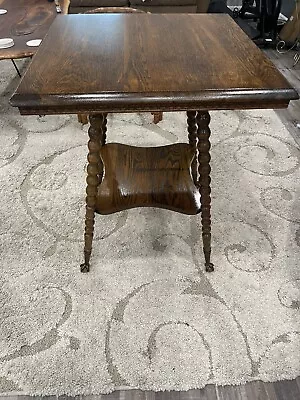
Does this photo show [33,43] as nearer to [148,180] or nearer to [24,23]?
[24,23]

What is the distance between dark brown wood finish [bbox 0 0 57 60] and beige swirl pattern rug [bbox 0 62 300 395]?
51 cm

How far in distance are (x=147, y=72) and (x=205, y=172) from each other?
0.33m

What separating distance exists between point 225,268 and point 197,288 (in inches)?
5.2

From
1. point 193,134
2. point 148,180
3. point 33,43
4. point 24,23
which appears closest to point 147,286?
point 148,180

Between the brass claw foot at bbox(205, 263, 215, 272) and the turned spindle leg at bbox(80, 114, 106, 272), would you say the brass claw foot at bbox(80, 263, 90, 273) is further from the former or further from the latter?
the brass claw foot at bbox(205, 263, 215, 272)

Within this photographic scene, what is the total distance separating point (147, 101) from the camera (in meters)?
0.78

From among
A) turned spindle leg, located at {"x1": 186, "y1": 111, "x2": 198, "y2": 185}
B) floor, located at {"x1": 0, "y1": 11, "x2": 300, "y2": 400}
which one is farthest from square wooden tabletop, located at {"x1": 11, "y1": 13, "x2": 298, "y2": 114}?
floor, located at {"x1": 0, "y1": 11, "x2": 300, "y2": 400}

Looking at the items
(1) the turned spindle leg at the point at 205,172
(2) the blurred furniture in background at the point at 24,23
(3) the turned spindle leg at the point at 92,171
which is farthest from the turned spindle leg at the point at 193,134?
(2) the blurred furniture in background at the point at 24,23

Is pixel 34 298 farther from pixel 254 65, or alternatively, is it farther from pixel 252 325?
pixel 254 65

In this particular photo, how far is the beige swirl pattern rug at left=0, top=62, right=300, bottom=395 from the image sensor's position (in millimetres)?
984

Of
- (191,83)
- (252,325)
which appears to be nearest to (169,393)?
(252,325)

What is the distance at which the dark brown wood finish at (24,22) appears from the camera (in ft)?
5.90

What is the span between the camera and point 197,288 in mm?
1182

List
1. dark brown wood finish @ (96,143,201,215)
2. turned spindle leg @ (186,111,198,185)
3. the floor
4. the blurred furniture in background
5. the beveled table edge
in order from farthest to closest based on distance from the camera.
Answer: the blurred furniture in background
turned spindle leg @ (186,111,198,185)
dark brown wood finish @ (96,143,201,215)
the floor
the beveled table edge
